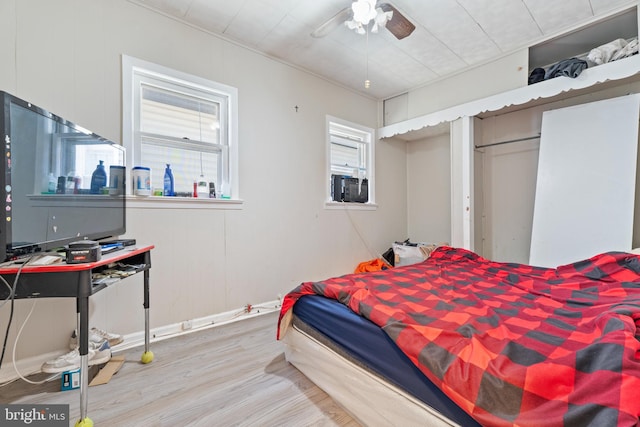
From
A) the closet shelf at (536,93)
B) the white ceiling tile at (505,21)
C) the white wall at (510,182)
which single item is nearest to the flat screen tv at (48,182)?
the white ceiling tile at (505,21)

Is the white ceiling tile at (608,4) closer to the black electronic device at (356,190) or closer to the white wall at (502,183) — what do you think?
the white wall at (502,183)

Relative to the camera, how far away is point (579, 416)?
2.34 ft

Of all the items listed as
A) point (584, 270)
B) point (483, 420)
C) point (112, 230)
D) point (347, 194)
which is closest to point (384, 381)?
point (483, 420)

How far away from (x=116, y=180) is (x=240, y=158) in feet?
3.61

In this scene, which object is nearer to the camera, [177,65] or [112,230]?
[112,230]

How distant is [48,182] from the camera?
1.36 meters

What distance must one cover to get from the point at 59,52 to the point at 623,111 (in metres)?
4.61

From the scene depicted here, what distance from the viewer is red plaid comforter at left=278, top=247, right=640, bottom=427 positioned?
0.76m

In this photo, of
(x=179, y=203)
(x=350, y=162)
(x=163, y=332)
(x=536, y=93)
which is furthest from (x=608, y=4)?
(x=163, y=332)

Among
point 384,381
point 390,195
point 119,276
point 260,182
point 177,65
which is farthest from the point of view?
point 390,195

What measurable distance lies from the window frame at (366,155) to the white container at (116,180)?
2150mm

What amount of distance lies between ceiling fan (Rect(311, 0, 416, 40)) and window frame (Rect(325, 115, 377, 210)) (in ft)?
4.60

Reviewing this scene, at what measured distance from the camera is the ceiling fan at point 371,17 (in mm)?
1890

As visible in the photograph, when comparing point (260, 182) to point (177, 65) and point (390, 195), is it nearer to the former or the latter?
point (177, 65)
